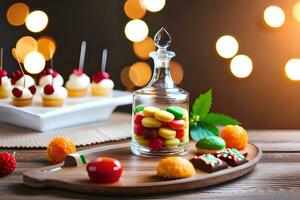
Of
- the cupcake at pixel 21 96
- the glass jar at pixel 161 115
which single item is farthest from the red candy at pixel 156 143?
the cupcake at pixel 21 96

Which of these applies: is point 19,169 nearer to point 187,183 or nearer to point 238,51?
point 187,183

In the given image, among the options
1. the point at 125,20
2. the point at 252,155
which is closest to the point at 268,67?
the point at 125,20

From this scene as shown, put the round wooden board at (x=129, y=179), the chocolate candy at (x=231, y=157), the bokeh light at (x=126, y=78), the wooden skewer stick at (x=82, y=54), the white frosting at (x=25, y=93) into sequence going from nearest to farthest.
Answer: the round wooden board at (x=129, y=179), the chocolate candy at (x=231, y=157), the white frosting at (x=25, y=93), the wooden skewer stick at (x=82, y=54), the bokeh light at (x=126, y=78)

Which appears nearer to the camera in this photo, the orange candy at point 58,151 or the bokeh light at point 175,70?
the orange candy at point 58,151

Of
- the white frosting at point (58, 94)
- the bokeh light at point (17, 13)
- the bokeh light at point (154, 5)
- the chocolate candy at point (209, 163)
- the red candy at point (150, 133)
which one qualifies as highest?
the bokeh light at point (154, 5)

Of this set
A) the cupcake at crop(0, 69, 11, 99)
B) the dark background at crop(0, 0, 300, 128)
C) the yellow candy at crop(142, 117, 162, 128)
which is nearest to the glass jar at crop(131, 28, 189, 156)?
the yellow candy at crop(142, 117, 162, 128)

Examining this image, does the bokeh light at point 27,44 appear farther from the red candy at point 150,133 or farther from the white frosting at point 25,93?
the red candy at point 150,133

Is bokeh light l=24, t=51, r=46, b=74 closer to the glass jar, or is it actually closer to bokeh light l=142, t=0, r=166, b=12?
bokeh light l=142, t=0, r=166, b=12
